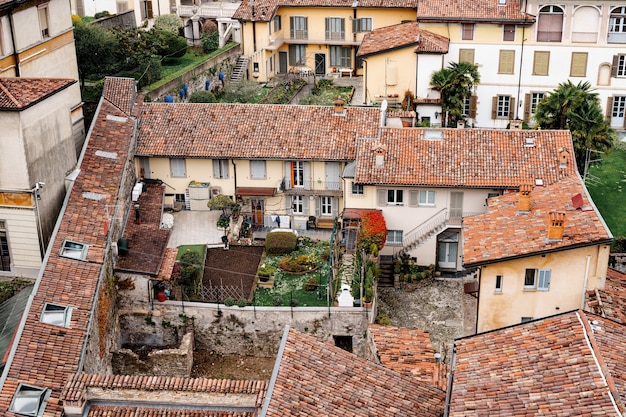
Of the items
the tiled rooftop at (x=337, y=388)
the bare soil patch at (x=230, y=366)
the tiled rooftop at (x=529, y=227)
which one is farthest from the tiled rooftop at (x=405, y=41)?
the tiled rooftop at (x=337, y=388)

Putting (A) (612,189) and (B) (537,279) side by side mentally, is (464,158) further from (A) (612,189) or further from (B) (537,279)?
(A) (612,189)

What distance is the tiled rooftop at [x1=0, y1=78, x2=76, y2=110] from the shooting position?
37906 millimetres

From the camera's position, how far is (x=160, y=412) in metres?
29.0

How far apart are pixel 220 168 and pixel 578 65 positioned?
85.6 feet

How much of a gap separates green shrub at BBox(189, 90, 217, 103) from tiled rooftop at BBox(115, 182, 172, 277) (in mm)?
14487

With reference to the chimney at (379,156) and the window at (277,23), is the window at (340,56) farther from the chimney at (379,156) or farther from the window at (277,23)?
the chimney at (379,156)

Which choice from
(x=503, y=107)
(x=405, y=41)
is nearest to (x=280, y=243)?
(x=405, y=41)

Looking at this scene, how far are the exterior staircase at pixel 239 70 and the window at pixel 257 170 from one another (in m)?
22.4

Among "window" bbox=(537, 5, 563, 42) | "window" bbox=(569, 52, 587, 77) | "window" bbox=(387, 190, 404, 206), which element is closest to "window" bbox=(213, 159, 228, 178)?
"window" bbox=(387, 190, 404, 206)

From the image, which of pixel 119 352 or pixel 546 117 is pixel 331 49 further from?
pixel 119 352

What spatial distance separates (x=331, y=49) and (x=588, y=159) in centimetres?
2867

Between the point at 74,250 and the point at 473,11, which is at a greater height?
the point at 473,11

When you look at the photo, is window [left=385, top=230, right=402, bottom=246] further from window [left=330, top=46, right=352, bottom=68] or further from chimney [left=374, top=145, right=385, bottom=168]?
window [left=330, top=46, right=352, bottom=68]

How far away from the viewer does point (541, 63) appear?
Answer: 201 ft
